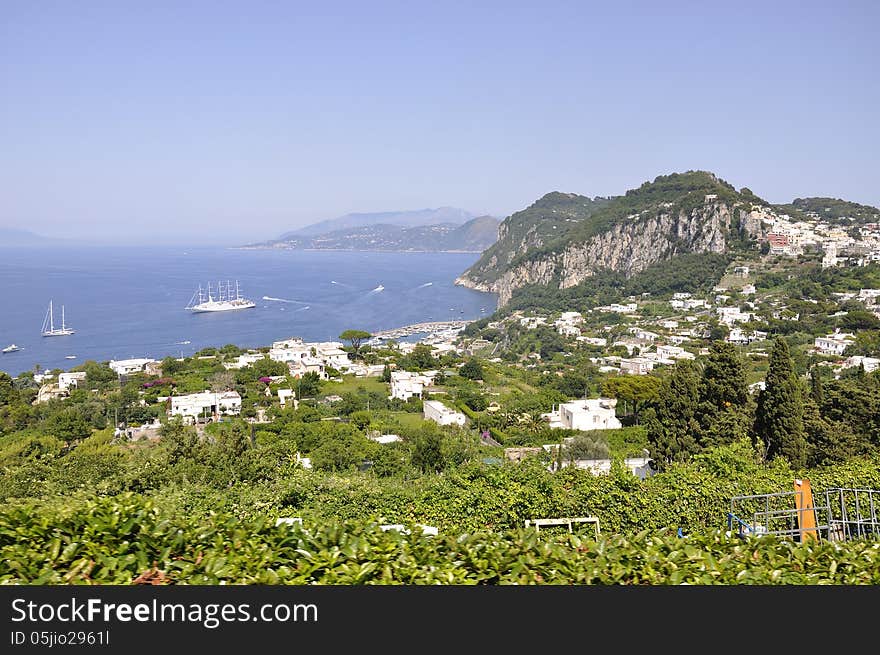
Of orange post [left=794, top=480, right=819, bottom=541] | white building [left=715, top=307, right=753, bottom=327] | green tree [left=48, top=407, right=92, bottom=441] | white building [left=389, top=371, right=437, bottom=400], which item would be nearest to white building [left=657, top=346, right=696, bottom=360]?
white building [left=715, top=307, right=753, bottom=327]

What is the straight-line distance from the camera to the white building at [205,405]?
767 inches

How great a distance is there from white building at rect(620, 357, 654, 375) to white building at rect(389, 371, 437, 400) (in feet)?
30.5

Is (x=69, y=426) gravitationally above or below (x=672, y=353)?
A: above

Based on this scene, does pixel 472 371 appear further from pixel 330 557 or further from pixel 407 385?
pixel 330 557

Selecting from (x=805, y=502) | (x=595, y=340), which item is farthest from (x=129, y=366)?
(x=805, y=502)

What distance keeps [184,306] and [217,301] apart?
3.99 metres

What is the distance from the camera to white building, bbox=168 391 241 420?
63.9 ft

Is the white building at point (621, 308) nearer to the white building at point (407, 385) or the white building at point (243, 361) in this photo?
the white building at point (407, 385)

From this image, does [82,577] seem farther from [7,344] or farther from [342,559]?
[7,344]

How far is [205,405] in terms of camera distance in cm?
1986

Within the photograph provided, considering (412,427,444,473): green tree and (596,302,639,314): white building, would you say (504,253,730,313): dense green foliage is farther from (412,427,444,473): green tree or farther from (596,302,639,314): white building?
(412,427,444,473): green tree

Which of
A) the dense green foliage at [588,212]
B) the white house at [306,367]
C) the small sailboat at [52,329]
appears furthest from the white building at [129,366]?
the dense green foliage at [588,212]

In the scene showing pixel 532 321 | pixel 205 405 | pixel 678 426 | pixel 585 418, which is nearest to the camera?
pixel 678 426

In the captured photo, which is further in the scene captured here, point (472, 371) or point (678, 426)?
point (472, 371)
